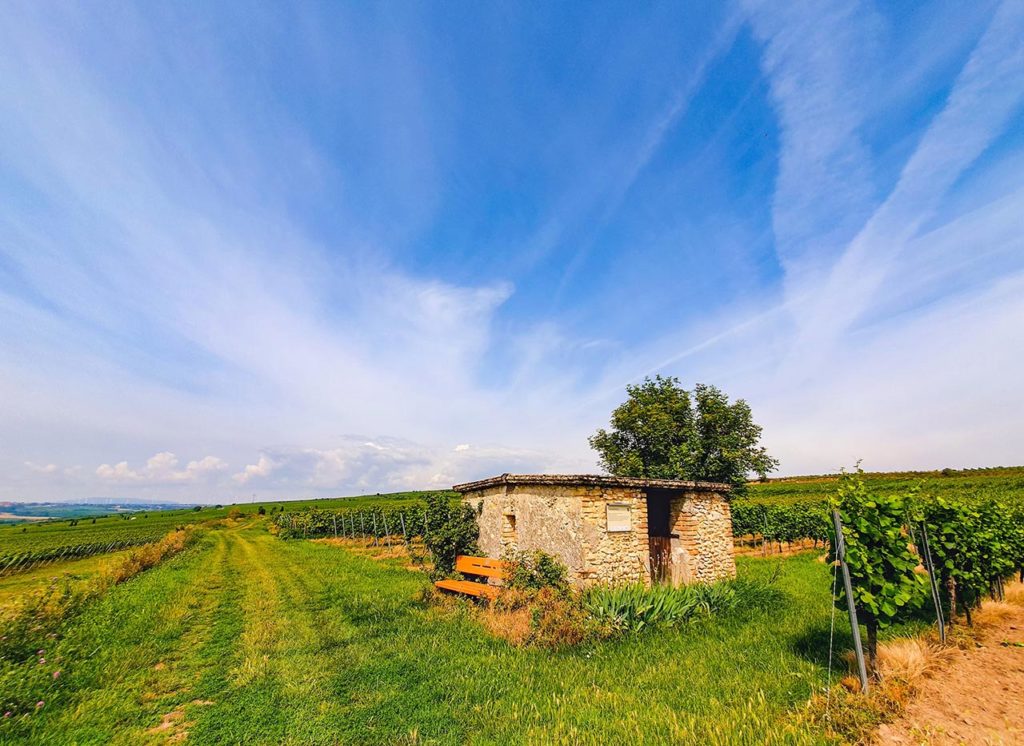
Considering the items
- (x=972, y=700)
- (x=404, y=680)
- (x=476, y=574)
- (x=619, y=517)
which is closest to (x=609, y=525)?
(x=619, y=517)

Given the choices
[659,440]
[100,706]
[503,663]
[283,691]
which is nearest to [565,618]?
[503,663]

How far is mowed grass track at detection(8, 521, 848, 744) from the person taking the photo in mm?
5059

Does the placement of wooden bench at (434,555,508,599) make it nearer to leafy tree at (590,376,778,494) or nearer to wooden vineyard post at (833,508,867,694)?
wooden vineyard post at (833,508,867,694)

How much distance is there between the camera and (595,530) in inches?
432

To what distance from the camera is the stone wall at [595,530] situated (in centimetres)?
1100

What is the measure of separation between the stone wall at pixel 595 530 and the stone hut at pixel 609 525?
2 centimetres

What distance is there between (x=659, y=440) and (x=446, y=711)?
2461 cm

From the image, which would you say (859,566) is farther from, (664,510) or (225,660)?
(225,660)

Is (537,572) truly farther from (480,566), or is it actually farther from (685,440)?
(685,440)

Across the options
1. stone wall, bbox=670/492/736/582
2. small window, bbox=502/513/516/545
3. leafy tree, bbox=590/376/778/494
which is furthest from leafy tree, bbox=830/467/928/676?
leafy tree, bbox=590/376/778/494

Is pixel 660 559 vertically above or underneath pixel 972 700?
above

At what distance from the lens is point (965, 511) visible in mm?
8758

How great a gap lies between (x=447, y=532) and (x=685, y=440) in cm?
1904

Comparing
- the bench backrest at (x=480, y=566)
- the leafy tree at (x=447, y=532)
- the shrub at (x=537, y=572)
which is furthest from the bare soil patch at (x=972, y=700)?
the leafy tree at (x=447, y=532)
